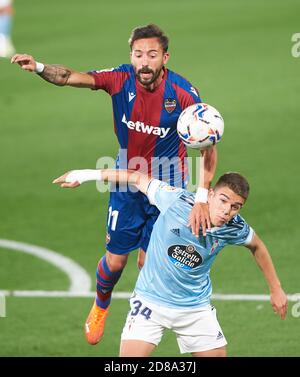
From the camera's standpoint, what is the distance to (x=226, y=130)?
66.9ft

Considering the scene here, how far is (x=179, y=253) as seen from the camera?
9.20 metres

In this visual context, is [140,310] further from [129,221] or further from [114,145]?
[114,145]

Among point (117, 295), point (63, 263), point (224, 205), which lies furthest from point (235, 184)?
point (63, 263)

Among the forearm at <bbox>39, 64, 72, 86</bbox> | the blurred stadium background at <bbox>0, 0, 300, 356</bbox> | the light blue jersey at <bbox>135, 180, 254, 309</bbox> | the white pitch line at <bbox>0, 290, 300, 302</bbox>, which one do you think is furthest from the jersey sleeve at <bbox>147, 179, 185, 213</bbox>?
the white pitch line at <bbox>0, 290, 300, 302</bbox>

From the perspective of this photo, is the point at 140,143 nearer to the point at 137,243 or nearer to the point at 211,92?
the point at 137,243

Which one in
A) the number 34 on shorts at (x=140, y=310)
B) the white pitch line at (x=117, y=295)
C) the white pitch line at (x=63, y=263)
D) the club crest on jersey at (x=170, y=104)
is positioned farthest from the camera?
the white pitch line at (x=63, y=263)

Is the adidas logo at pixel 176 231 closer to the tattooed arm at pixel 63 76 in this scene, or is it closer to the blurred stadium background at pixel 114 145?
the tattooed arm at pixel 63 76

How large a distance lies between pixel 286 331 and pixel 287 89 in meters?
11.3

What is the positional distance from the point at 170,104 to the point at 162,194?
60.0 inches

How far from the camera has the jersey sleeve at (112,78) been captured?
35.0 ft

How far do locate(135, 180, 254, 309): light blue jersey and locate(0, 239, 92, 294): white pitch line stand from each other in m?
4.15

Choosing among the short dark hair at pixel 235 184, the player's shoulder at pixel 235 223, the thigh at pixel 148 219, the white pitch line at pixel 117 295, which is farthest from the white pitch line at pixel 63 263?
the short dark hair at pixel 235 184

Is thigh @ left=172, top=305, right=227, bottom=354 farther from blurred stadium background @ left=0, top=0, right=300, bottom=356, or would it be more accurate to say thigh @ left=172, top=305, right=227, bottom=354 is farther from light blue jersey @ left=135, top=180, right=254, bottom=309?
blurred stadium background @ left=0, top=0, right=300, bottom=356

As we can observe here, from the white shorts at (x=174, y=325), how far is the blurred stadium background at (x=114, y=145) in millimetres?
2167
